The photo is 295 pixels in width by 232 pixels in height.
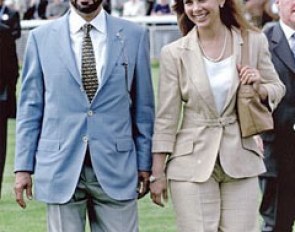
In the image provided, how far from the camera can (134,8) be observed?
35.7m

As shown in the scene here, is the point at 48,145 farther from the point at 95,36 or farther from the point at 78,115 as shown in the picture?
the point at 95,36

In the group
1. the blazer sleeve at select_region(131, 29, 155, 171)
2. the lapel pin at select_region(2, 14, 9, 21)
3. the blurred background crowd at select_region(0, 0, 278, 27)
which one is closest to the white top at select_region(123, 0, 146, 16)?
the blurred background crowd at select_region(0, 0, 278, 27)

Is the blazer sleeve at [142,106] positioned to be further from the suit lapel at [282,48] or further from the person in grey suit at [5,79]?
the person in grey suit at [5,79]

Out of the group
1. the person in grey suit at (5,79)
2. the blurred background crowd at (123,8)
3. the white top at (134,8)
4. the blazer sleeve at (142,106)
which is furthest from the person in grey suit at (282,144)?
the white top at (134,8)

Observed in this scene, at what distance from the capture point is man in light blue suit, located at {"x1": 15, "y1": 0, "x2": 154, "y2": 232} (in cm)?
685

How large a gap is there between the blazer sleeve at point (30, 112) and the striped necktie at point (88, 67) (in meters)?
0.24

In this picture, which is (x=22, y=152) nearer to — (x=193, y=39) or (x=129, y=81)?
(x=129, y=81)

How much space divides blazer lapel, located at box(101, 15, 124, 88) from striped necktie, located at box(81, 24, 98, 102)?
66 mm

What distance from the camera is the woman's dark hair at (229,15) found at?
7.16 metres

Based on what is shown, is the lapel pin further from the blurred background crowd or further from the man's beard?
the blurred background crowd

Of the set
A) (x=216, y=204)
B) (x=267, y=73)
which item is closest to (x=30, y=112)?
(x=216, y=204)

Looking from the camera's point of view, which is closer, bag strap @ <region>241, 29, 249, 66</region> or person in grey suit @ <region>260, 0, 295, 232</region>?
bag strap @ <region>241, 29, 249, 66</region>

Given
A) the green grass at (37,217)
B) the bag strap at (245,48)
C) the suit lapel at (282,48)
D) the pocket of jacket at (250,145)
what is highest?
the bag strap at (245,48)

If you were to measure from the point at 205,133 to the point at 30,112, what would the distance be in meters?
0.97
